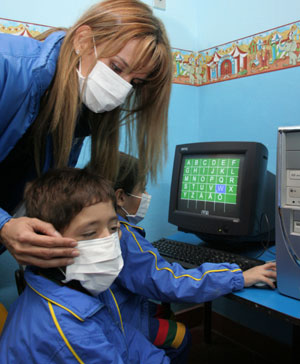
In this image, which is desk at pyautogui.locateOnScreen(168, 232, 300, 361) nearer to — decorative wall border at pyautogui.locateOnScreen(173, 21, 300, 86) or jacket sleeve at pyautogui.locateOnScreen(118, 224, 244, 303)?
jacket sleeve at pyautogui.locateOnScreen(118, 224, 244, 303)

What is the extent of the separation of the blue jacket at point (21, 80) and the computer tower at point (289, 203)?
0.67 metres

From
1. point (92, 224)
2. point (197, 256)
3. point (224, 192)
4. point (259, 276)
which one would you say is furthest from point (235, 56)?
point (92, 224)

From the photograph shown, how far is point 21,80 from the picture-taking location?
0.93 m

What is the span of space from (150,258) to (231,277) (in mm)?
274

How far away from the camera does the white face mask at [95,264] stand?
2.95 ft

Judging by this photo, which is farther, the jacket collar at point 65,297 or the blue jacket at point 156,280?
the blue jacket at point 156,280

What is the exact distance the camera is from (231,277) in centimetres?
106

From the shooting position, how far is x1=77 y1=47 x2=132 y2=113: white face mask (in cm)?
105

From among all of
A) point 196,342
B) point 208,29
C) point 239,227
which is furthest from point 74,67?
point 196,342

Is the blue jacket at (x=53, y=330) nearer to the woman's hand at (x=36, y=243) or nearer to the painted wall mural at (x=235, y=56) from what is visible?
the woman's hand at (x=36, y=243)

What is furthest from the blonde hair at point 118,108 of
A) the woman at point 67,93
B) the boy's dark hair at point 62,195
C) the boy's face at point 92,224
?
the boy's face at point 92,224

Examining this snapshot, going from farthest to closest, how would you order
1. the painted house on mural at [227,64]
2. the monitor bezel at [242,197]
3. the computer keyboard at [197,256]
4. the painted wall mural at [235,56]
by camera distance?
the painted house on mural at [227,64]
the painted wall mural at [235,56]
the monitor bezel at [242,197]
the computer keyboard at [197,256]

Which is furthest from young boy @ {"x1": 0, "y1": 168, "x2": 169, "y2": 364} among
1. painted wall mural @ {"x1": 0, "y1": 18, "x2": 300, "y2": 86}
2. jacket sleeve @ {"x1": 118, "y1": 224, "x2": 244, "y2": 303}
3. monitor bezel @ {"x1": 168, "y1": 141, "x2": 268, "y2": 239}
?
painted wall mural @ {"x1": 0, "y1": 18, "x2": 300, "y2": 86}

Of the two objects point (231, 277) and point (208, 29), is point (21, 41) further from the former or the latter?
point (208, 29)
